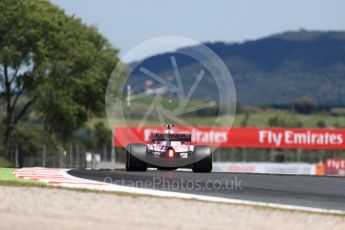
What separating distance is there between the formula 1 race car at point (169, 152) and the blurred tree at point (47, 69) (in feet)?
99.5

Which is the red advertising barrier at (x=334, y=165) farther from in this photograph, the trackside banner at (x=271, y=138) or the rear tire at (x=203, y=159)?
the rear tire at (x=203, y=159)

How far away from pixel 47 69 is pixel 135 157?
3289 cm

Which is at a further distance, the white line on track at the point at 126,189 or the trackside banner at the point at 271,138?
the trackside banner at the point at 271,138

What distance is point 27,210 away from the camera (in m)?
13.8

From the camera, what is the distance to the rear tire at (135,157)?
79.3 feet

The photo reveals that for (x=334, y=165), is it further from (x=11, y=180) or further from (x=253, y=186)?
(x=11, y=180)

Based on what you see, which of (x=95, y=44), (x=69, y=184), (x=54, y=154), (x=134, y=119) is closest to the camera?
(x=69, y=184)

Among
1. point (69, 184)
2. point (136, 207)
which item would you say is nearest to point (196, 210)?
point (136, 207)

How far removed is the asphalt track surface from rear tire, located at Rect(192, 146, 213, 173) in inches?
24.6

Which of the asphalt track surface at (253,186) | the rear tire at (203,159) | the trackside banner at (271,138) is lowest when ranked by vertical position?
the asphalt track surface at (253,186)

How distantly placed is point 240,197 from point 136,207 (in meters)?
3.34

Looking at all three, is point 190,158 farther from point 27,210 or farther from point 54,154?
point 54,154
